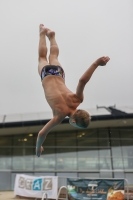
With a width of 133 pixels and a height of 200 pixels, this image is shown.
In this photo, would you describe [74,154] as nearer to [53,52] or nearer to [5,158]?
[5,158]

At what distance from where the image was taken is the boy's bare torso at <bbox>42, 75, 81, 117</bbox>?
3242 mm

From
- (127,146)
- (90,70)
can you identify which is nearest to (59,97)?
(90,70)

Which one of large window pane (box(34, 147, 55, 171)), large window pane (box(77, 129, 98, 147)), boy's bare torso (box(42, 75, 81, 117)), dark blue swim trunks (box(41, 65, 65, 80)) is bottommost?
large window pane (box(34, 147, 55, 171))

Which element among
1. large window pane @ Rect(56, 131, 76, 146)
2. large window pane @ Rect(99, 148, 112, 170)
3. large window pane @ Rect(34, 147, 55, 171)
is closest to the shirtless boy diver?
large window pane @ Rect(99, 148, 112, 170)

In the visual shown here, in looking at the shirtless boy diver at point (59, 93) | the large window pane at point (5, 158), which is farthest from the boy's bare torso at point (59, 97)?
the large window pane at point (5, 158)

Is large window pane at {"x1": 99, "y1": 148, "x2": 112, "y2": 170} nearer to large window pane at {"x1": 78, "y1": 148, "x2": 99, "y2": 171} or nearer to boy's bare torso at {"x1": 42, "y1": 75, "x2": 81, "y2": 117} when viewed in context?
large window pane at {"x1": 78, "y1": 148, "x2": 99, "y2": 171}

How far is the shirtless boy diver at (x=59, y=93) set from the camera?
9.78 ft

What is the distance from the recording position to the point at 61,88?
3.41m

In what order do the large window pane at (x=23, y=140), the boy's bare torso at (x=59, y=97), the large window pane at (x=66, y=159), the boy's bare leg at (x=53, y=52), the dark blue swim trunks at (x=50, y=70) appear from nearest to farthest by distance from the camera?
1. the boy's bare torso at (x=59, y=97)
2. the dark blue swim trunks at (x=50, y=70)
3. the boy's bare leg at (x=53, y=52)
4. the large window pane at (x=66, y=159)
5. the large window pane at (x=23, y=140)

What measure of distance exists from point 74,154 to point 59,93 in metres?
11.8

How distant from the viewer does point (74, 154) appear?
14664 millimetres

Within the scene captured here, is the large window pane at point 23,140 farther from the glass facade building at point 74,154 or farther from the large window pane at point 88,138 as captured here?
the large window pane at point 88,138

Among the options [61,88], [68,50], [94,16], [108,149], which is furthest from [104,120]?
[61,88]

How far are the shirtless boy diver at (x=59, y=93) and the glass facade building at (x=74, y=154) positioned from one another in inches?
422
